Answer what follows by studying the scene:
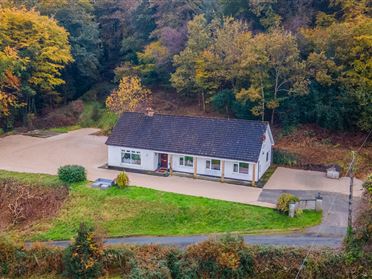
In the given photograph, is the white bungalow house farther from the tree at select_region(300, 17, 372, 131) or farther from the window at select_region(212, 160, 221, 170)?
the tree at select_region(300, 17, 372, 131)

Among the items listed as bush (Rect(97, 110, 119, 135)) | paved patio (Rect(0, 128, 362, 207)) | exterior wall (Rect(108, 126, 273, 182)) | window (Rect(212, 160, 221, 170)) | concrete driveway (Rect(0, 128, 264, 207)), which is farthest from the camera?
bush (Rect(97, 110, 119, 135))

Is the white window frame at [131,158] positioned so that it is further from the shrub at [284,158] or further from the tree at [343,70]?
the tree at [343,70]

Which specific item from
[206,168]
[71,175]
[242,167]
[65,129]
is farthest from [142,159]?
[65,129]

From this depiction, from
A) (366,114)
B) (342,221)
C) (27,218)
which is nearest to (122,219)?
(27,218)

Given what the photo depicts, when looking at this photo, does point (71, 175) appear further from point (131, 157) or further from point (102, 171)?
point (131, 157)

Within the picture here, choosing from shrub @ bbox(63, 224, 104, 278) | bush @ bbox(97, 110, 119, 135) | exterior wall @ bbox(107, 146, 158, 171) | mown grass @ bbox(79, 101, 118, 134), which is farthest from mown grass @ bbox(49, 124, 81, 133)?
shrub @ bbox(63, 224, 104, 278)

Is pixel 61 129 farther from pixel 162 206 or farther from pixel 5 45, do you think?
pixel 162 206

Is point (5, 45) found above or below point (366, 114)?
above

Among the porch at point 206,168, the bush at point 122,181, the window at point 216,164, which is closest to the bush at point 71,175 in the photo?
the bush at point 122,181
